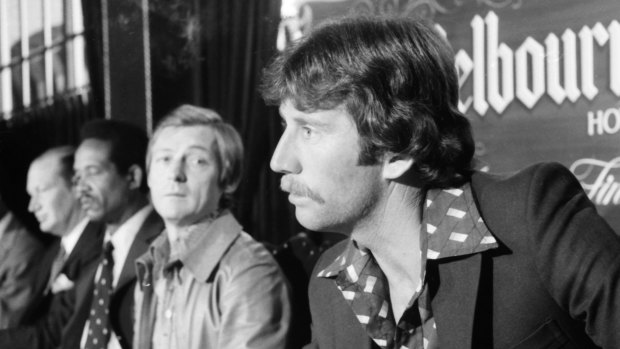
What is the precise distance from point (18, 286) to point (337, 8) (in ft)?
5.03

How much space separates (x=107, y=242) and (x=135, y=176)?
0.24m

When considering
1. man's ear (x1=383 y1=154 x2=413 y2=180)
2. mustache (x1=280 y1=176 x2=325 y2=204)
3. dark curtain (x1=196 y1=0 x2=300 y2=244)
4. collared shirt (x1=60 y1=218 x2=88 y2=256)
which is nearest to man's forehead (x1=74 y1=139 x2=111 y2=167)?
collared shirt (x1=60 y1=218 x2=88 y2=256)

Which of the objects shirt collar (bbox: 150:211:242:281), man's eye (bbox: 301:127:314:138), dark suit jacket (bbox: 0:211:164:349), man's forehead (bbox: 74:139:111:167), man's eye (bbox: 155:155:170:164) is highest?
man's eye (bbox: 301:127:314:138)

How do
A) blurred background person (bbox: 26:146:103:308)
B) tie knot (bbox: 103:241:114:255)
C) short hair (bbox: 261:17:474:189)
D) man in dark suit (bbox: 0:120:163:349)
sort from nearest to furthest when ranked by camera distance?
1. short hair (bbox: 261:17:474:189)
2. man in dark suit (bbox: 0:120:163:349)
3. tie knot (bbox: 103:241:114:255)
4. blurred background person (bbox: 26:146:103:308)

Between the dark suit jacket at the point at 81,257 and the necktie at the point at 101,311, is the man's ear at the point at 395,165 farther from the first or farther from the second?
the dark suit jacket at the point at 81,257

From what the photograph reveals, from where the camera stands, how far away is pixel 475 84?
224 cm

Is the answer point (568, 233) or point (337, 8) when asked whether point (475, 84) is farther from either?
point (568, 233)

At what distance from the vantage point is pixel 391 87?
1.73 m

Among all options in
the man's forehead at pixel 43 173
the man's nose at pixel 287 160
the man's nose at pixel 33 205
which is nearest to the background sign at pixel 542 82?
the man's nose at pixel 287 160

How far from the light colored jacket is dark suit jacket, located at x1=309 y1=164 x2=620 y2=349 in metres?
0.78

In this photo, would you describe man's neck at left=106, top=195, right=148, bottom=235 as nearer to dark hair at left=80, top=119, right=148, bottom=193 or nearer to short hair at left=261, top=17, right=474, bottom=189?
dark hair at left=80, top=119, right=148, bottom=193

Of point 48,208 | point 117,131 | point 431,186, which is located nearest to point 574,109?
point 431,186

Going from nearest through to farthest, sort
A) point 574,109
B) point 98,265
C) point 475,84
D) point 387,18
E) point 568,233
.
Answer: point 568,233, point 387,18, point 574,109, point 475,84, point 98,265

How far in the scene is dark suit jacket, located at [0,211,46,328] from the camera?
9.80ft
